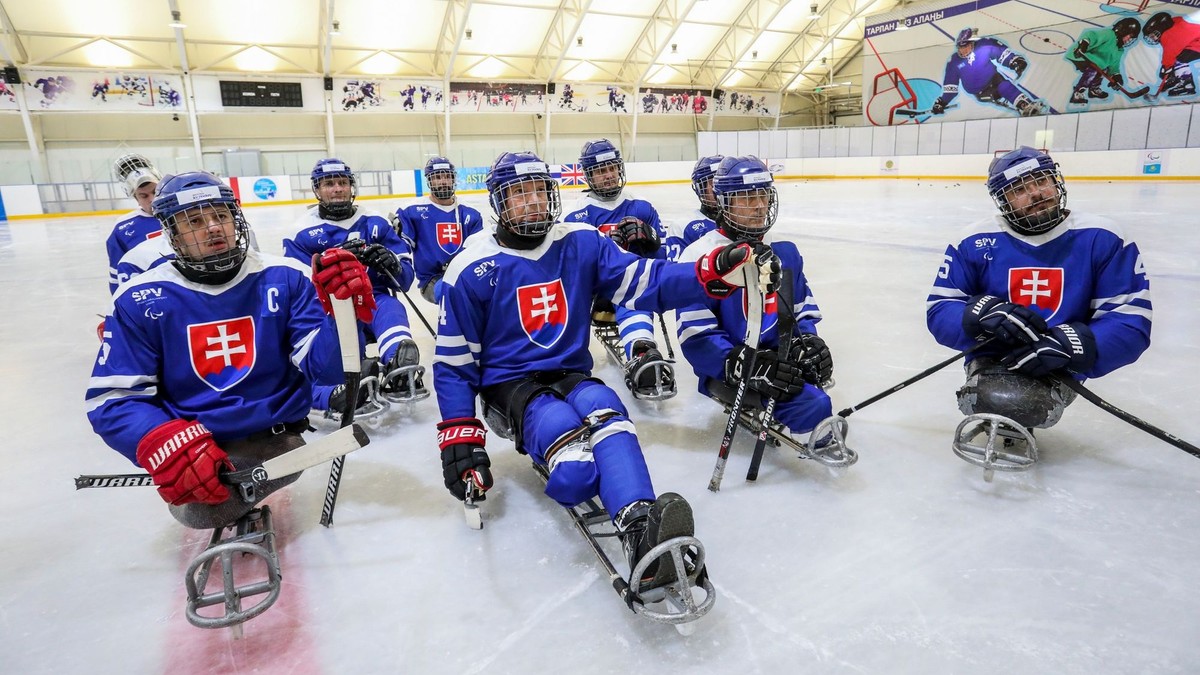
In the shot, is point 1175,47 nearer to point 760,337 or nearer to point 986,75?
point 986,75

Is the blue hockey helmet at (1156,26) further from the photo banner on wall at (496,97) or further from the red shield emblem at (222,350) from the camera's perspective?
the red shield emblem at (222,350)

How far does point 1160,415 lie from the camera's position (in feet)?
10.8

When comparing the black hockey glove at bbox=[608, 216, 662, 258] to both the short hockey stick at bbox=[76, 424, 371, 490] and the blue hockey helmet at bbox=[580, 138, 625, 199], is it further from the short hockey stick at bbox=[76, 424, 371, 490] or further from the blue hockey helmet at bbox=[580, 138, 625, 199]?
the short hockey stick at bbox=[76, 424, 371, 490]

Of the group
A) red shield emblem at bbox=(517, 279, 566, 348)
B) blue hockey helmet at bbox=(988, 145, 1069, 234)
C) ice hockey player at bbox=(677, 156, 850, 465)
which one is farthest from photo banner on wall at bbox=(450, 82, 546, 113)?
blue hockey helmet at bbox=(988, 145, 1069, 234)

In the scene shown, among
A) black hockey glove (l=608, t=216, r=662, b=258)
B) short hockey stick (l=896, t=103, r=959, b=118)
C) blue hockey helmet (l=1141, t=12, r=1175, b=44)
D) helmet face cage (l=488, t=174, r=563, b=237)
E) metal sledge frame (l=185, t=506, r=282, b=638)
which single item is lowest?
metal sledge frame (l=185, t=506, r=282, b=638)

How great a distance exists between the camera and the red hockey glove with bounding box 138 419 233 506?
1956 millimetres

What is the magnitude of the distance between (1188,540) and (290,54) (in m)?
25.3

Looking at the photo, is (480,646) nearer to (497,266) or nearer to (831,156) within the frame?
(497,266)

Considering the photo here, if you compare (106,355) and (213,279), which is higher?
(213,279)

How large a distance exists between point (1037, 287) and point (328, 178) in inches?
163

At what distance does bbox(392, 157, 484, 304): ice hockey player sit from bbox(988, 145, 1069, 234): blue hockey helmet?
148 inches

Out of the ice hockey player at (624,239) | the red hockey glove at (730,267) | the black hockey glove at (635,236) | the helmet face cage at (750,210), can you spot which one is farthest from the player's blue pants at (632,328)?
the red hockey glove at (730,267)

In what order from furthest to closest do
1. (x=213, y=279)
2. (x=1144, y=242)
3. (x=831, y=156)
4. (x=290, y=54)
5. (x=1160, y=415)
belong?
1. (x=831, y=156)
2. (x=290, y=54)
3. (x=1144, y=242)
4. (x=1160, y=415)
5. (x=213, y=279)

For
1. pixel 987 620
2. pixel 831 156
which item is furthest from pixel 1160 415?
pixel 831 156
